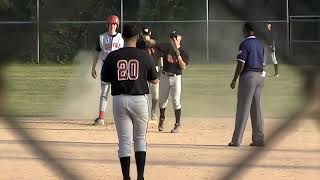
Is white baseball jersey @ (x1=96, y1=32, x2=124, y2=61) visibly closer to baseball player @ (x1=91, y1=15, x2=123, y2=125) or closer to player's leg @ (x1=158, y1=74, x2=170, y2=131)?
baseball player @ (x1=91, y1=15, x2=123, y2=125)

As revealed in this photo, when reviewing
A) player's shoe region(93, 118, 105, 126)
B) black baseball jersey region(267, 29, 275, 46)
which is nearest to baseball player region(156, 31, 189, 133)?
player's shoe region(93, 118, 105, 126)

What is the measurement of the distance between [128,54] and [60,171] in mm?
2449

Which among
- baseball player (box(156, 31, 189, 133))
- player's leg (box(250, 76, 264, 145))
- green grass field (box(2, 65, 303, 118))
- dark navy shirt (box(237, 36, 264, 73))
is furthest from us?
green grass field (box(2, 65, 303, 118))

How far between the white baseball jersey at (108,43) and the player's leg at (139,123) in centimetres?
349

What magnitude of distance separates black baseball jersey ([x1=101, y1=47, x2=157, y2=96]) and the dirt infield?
22.9 inches

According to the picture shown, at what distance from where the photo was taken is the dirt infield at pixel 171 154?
18.6 feet

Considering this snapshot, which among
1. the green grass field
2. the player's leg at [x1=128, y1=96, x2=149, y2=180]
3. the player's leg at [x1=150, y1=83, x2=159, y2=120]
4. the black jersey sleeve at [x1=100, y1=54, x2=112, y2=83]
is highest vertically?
the black jersey sleeve at [x1=100, y1=54, x2=112, y2=83]

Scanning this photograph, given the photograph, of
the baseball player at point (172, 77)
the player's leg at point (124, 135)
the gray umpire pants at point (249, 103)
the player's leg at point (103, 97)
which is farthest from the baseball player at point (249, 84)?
the player's leg at point (103, 97)

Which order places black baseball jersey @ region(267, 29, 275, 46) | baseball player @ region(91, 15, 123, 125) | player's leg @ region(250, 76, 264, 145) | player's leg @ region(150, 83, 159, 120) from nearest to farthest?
black baseball jersey @ region(267, 29, 275, 46) < player's leg @ region(250, 76, 264, 145) < baseball player @ region(91, 15, 123, 125) < player's leg @ region(150, 83, 159, 120)

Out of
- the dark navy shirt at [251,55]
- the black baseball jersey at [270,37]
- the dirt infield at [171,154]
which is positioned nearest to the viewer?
the black baseball jersey at [270,37]

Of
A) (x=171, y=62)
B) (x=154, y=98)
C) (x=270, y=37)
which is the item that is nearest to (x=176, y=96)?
(x=171, y=62)

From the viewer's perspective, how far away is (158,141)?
7.85 meters

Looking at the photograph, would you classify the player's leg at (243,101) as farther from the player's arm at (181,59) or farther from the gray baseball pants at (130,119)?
the gray baseball pants at (130,119)

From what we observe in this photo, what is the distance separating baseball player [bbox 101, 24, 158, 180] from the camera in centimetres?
476
